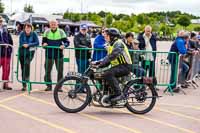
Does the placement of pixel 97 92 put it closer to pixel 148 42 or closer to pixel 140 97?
pixel 140 97

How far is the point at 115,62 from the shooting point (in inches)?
363

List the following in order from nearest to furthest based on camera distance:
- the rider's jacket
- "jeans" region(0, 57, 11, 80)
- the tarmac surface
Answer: the tarmac surface, the rider's jacket, "jeans" region(0, 57, 11, 80)

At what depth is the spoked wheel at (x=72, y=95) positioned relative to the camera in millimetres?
9016

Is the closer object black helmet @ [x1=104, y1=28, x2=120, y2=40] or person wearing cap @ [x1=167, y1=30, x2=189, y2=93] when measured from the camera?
black helmet @ [x1=104, y1=28, x2=120, y2=40]

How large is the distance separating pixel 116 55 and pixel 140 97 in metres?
0.99

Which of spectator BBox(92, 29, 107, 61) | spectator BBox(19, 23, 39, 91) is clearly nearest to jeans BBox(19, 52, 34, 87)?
spectator BBox(19, 23, 39, 91)

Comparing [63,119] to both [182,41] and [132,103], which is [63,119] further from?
[182,41]

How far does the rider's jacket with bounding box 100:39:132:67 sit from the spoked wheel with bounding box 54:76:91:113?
1.93 feet

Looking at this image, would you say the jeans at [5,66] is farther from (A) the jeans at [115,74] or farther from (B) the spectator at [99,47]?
(A) the jeans at [115,74]

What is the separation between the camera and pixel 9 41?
11.6 m

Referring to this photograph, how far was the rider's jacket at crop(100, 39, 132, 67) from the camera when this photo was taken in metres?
8.98

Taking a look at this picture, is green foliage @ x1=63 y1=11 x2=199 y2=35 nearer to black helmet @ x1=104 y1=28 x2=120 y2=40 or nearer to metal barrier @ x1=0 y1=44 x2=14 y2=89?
metal barrier @ x1=0 y1=44 x2=14 y2=89

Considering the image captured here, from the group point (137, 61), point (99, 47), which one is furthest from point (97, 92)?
point (137, 61)

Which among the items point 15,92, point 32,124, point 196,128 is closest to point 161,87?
point 15,92
